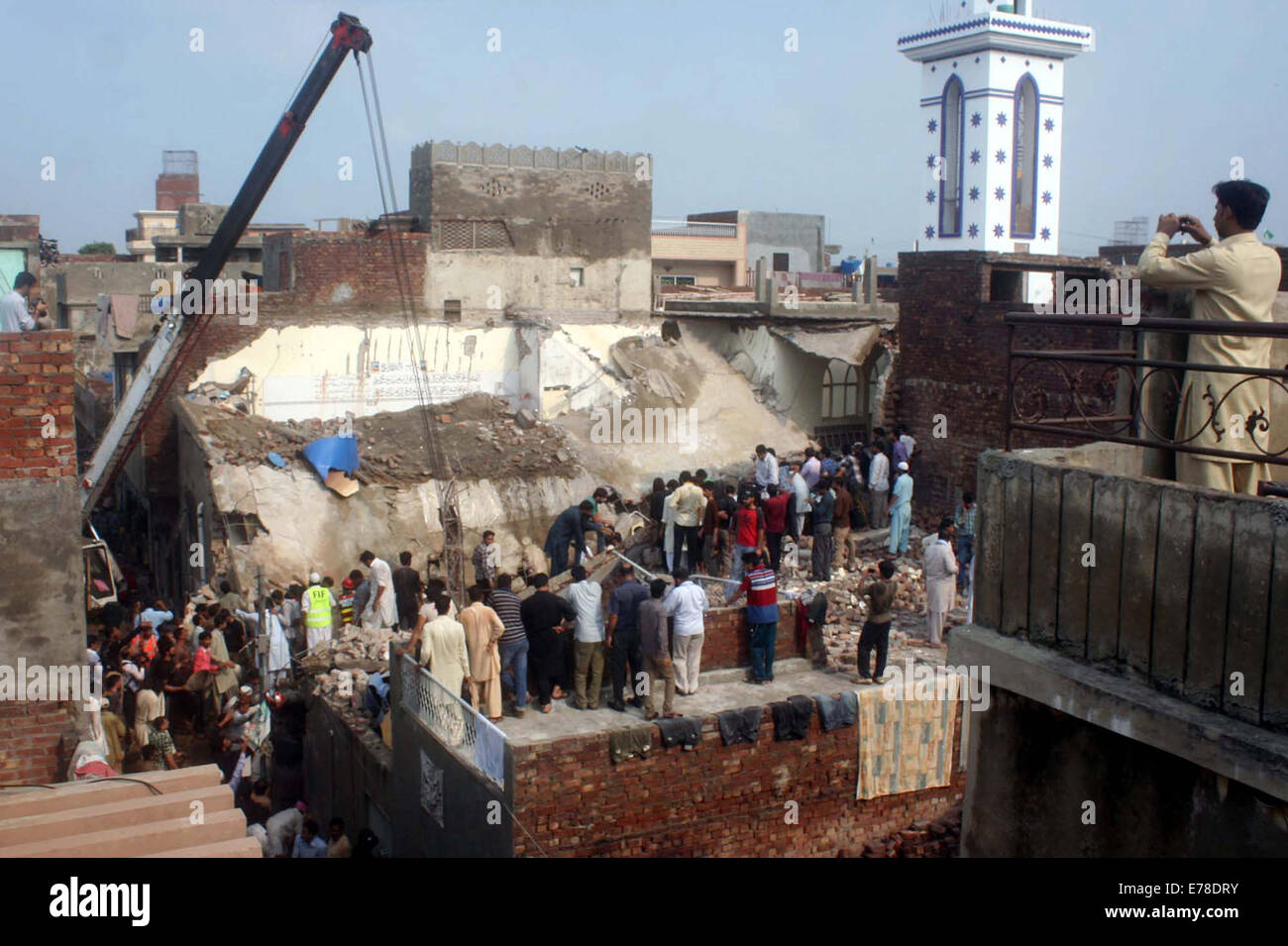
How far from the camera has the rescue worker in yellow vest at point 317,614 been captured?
1343 centimetres

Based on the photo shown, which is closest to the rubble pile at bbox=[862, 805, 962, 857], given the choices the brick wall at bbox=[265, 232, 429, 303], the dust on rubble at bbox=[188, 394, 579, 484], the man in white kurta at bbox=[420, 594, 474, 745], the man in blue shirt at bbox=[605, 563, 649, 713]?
the man in blue shirt at bbox=[605, 563, 649, 713]

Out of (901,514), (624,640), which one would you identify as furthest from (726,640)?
(901,514)

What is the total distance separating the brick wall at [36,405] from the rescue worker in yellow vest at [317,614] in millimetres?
7240

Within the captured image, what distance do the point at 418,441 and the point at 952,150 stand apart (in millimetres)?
10632

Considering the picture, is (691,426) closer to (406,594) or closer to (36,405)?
(406,594)

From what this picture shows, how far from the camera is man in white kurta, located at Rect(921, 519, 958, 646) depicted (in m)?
12.2

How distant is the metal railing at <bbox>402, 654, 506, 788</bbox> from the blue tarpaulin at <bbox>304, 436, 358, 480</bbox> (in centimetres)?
707

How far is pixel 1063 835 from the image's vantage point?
4.06 meters

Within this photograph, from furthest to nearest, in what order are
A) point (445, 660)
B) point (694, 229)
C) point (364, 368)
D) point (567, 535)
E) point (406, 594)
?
point (694, 229), point (364, 368), point (567, 535), point (406, 594), point (445, 660)

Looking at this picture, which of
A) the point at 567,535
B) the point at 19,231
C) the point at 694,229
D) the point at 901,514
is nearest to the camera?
the point at 567,535

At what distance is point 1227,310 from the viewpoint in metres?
4.14

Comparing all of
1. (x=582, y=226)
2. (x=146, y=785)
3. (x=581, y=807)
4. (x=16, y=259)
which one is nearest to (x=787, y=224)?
(x=582, y=226)

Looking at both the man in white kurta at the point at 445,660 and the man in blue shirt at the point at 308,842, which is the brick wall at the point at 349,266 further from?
the man in blue shirt at the point at 308,842
